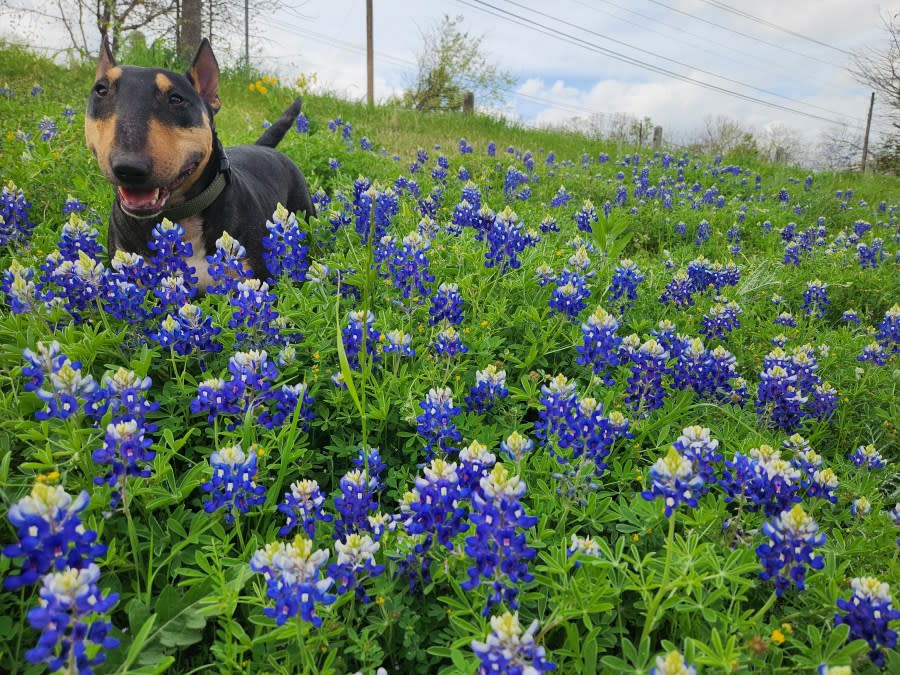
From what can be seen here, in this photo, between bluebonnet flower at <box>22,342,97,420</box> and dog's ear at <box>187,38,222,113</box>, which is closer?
bluebonnet flower at <box>22,342,97,420</box>

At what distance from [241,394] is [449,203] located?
4697 mm

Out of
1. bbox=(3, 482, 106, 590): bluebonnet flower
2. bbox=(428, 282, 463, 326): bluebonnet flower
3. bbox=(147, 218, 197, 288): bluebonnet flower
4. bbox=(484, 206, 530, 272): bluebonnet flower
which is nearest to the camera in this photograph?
bbox=(3, 482, 106, 590): bluebonnet flower

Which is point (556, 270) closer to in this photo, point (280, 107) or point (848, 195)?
point (280, 107)

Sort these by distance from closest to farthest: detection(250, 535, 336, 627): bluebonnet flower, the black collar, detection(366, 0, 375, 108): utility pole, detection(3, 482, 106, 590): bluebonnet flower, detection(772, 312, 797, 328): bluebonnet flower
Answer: detection(3, 482, 106, 590): bluebonnet flower
detection(250, 535, 336, 627): bluebonnet flower
the black collar
detection(772, 312, 797, 328): bluebonnet flower
detection(366, 0, 375, 108): utility pole

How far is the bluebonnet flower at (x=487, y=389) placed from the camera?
2.26 m

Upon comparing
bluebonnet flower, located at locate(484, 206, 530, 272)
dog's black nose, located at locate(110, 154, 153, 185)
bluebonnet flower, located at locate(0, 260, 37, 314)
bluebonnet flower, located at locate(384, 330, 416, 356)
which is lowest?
bluebonnet flower, located at locate(384, 330, 416, 356)

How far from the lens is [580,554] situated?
158 centimetres

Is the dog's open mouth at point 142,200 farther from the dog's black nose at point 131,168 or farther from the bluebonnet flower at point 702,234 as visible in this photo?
the bluebonnet flower at point 702,234

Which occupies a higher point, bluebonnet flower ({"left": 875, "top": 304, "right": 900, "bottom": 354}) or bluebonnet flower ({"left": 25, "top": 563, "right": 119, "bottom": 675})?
bluebonnet flower ({"left": 875, "top": 304, "right": 900, "bottom": 354})

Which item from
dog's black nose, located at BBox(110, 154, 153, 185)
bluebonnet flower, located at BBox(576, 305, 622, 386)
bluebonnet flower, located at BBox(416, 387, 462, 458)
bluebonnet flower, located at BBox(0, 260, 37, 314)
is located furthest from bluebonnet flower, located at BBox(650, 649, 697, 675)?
A: dog's black nose, located at BBox(110, 154, 153, 185)

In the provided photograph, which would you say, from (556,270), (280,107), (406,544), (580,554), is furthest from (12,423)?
(280,107)

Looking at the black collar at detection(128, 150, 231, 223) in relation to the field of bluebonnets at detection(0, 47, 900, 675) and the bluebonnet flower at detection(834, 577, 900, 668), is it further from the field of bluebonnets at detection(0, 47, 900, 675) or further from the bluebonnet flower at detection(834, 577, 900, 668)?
the bluebonnet flower at detection(834, 577, 900, 668)

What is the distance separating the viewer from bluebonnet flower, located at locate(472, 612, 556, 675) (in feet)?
→ 3.82

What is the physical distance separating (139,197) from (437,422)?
2.21m
